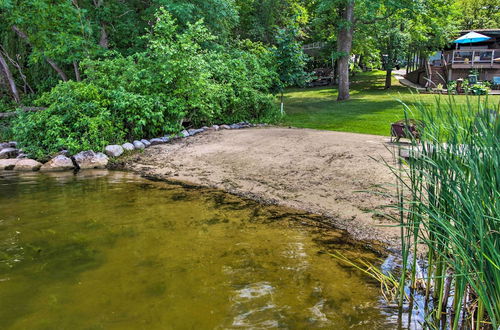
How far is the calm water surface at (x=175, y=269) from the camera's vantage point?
3.19 m

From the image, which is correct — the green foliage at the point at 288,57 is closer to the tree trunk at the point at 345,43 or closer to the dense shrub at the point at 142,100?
the dense shrub at the point at 142,100

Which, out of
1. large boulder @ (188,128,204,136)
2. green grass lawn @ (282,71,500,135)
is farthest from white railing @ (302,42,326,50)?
large boulder @ (188,128,204,136)

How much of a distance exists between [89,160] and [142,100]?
2322mm

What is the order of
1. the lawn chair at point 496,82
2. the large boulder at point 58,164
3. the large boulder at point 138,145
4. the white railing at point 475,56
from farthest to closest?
the white railing at point 475,56, the lawn chair at point 496,82, the large boulder at point 138,145, the large boulder at point 58,164

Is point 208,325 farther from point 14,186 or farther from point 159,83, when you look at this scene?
point 159,83

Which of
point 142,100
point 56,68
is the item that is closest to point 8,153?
point 142,100

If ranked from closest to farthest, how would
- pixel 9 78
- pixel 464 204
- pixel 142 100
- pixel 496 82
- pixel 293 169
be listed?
pixel 464 204, pixel 293 169, pixel 142 100, pixel 9 78, pixel 496 82

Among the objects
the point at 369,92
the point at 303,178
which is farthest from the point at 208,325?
the point at 369,92

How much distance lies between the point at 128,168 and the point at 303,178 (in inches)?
168

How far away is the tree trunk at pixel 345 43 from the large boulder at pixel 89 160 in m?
13.8

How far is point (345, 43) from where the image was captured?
19.6 metres

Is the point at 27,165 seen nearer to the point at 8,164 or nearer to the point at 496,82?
the point at 8,164

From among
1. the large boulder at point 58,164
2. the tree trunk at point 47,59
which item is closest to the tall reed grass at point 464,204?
the large boulder at point 58,164

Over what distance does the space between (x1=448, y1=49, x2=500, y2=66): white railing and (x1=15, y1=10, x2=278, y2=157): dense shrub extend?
16.1 m
